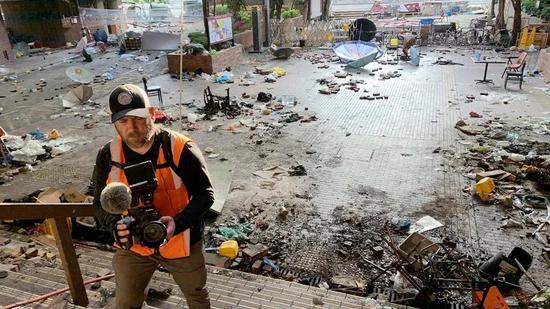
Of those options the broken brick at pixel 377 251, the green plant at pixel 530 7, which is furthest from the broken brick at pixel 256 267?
the green plant at pixel 530 7

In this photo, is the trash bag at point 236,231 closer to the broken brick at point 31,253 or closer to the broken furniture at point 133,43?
the broken brick at point 31,253

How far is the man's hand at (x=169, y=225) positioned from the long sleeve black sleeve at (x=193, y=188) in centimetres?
3

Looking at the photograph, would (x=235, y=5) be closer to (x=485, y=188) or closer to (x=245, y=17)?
(x=245, y=17)

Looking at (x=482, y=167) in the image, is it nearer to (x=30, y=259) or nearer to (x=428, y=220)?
(x=428, y=220)

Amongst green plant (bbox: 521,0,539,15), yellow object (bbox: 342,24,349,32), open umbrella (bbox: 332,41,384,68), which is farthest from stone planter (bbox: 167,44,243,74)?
green plant (bbox: 521,0,539,15)

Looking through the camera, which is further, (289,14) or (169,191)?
(289,14)

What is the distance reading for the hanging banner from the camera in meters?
14.0

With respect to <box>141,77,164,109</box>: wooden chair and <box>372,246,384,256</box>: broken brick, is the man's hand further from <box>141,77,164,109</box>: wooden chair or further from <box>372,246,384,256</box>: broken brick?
<box>141,77,164,109</box>: wooden chair

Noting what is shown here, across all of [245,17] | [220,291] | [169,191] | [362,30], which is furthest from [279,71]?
[169,191]

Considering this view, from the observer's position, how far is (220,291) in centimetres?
336

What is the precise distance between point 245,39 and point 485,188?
14671mm

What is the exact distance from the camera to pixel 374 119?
347 inches

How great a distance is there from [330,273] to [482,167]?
11.7ft

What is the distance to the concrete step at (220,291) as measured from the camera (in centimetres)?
315
